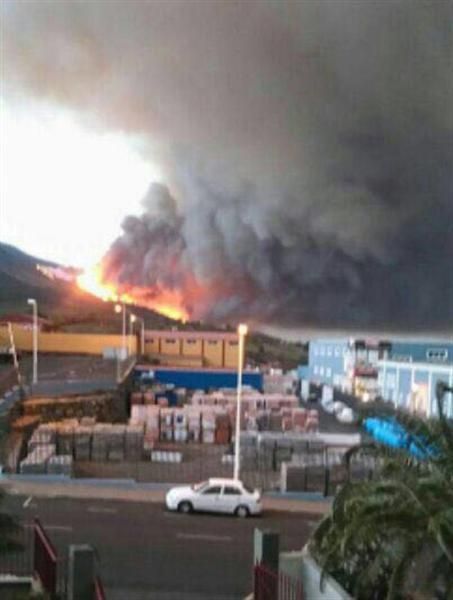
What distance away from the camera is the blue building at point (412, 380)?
47.1ft

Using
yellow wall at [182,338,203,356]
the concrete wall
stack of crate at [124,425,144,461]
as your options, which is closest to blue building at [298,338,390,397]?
yellow wall at [182,338,203,356]

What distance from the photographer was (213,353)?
21.6 m

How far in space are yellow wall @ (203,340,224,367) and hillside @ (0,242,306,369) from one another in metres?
0.43

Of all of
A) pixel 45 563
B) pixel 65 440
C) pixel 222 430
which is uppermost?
pixel 45 563

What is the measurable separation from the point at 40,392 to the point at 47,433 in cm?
285

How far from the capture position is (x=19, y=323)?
21.0 m

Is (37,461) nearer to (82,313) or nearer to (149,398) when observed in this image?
(149,398)

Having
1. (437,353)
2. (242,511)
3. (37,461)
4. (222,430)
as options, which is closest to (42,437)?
(37,461)

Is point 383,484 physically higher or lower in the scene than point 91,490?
higher

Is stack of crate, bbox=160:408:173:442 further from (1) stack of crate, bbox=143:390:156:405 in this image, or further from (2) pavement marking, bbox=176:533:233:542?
(2) pavement marking, bbox=176:533:233:542

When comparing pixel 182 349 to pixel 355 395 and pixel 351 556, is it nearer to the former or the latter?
pixel 355 395

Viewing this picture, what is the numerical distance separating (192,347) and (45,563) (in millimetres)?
17859

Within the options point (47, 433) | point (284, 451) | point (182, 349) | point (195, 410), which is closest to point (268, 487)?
point (284, 451)

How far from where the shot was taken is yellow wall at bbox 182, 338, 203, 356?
2161 centimetres
